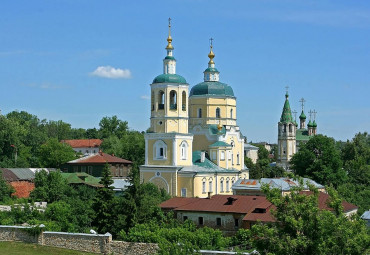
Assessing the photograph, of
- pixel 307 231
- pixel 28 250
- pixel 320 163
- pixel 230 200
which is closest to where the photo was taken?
pixel 307 231

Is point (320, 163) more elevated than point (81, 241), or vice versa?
point (320, 163)

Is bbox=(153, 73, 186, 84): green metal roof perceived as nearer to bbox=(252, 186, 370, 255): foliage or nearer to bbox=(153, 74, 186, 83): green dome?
bbox=(153, 74, 186, 83): green dome

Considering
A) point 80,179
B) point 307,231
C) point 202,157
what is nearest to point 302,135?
point 80,179

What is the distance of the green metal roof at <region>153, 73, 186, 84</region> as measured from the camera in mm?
45500

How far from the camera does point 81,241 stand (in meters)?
26.4

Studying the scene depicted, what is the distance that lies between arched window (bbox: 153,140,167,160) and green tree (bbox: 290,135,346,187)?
51.9 ft

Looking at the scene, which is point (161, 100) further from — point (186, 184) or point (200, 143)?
point (200, 143)

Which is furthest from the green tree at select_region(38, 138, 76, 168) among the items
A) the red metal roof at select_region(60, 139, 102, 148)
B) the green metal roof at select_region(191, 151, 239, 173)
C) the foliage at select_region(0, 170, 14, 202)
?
the red metal roof at select_region(60, 139, 102, 148)

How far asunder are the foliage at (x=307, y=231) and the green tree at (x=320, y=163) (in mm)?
36780

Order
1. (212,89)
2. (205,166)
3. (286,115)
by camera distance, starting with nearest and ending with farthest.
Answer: (205,166), (212,89), (286,115)

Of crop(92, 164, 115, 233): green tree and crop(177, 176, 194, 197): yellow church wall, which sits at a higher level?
crop(177, 176, 194, 197): yellow church wall

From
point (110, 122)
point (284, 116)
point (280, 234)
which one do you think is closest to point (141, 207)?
point (280, 234)

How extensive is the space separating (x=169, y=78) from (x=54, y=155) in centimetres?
2678

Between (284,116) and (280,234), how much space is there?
71981mm
